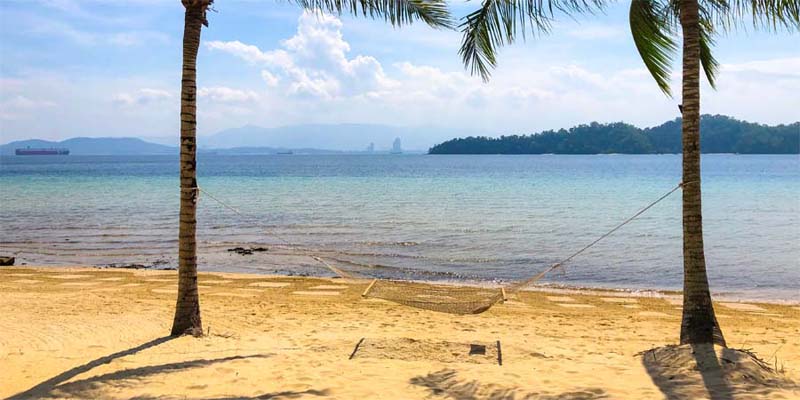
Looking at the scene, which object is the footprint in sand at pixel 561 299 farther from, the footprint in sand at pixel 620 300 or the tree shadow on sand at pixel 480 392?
the tree shadow on sand at pixel 480 392

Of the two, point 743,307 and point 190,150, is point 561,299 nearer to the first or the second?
point 743,307

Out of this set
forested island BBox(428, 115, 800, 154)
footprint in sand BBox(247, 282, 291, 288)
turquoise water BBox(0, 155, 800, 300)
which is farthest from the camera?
forested island BBox(428, 115, 800, 154)

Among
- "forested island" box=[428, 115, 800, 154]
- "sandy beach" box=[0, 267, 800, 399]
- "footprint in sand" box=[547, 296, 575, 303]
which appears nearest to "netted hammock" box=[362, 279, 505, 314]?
"sandy beach" box=[0, 267, 800, 399]

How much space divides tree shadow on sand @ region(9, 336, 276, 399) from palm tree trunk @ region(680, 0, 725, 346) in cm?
331

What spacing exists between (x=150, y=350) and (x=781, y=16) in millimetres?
6070

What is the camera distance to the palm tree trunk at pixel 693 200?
Answer: 596 cm

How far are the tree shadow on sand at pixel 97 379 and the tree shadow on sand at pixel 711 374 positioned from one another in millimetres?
2667

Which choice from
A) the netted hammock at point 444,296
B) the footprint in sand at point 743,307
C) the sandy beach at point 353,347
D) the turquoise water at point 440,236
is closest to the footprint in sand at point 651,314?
the sandy beach at point 353,347

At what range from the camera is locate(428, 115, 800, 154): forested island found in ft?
365

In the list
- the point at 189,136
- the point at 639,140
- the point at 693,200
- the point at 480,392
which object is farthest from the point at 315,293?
the point at 639,140

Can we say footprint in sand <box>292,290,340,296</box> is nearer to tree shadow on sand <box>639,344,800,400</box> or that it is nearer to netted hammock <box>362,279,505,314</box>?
netted hammock <box>362,279,505,314</box>

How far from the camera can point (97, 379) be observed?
5316 mm

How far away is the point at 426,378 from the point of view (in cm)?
550

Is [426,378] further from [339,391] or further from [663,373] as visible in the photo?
[663,373]
